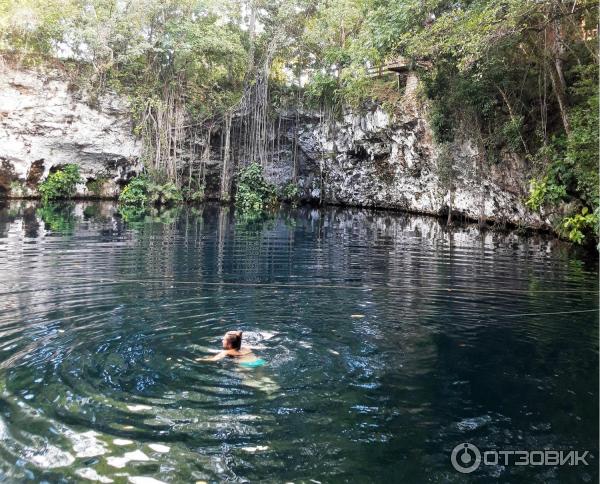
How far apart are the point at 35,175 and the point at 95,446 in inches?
1086

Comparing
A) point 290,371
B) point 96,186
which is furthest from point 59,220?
point 290,371

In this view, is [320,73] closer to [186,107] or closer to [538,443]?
[186,107]

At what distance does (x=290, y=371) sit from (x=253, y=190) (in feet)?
76.0

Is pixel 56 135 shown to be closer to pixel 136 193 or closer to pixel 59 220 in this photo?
pixel 136 193

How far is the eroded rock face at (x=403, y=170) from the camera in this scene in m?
18.4

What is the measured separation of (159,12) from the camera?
25.7 m

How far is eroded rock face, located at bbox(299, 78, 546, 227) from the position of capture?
18422 mm

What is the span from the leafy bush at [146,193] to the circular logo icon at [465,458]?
81.8 ft

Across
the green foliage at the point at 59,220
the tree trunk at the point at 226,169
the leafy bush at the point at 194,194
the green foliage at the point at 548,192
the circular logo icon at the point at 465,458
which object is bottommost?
the circular logo icon at the point at 465,458

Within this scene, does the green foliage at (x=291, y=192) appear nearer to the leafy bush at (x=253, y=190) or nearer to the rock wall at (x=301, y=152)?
the rock wall at (x=301, y=152)

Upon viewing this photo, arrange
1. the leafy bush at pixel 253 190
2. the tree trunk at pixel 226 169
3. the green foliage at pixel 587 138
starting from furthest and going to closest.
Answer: the tree trunk at pixel 226 169, the leafy bush at pixel 253 190, the green foliage at pixel 587 138

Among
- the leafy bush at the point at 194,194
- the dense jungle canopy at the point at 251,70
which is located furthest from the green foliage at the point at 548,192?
the leafy bush at the point at 194,194

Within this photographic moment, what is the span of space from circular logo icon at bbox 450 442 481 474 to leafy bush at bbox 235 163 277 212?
76.6 feet

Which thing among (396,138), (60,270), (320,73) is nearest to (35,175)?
(320,73)
